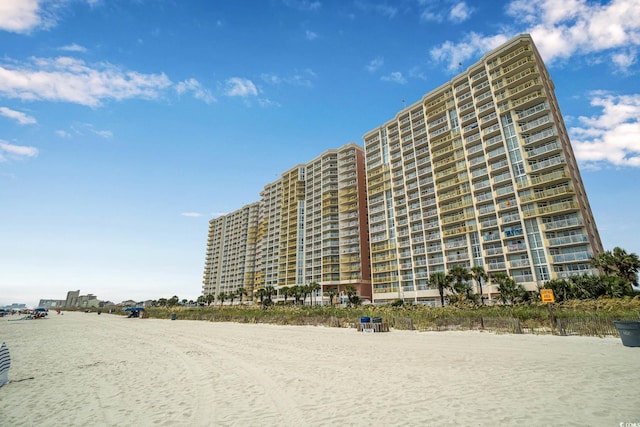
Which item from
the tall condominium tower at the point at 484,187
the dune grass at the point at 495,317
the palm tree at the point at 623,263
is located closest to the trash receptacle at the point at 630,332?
the dune grass at the point at 495,317

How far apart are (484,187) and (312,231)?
165 ft

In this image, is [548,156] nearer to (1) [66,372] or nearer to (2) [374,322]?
(2) [374,322]

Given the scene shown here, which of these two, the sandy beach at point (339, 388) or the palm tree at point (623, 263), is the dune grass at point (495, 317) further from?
the palm tree at point (623, 263)

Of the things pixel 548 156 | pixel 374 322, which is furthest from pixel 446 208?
pixel 374 322

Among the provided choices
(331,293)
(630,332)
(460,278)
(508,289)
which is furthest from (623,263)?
(331,293)

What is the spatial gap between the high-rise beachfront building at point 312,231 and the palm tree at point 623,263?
158 feet

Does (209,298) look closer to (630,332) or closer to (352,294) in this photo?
(352,294)

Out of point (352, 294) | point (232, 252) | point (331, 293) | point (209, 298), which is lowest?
point (352, 294)

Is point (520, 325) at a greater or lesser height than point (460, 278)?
lesser

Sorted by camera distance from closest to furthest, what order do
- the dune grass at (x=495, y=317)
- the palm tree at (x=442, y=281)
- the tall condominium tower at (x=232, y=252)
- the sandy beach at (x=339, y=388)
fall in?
the sandy beach at (x=339, y=388)
the dune grass at (x=495, y=317)
the palm tree at (x=442, y=281)
the tall condominium tower at (x=232, y=252)

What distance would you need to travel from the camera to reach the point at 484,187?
52.6 metres

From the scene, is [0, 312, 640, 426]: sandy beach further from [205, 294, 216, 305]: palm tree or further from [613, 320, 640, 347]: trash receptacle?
[205, 294, 216, 305]: palm tree

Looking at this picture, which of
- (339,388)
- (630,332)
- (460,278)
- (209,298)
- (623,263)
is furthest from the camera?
(209,298)

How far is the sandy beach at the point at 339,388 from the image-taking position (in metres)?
6.14
